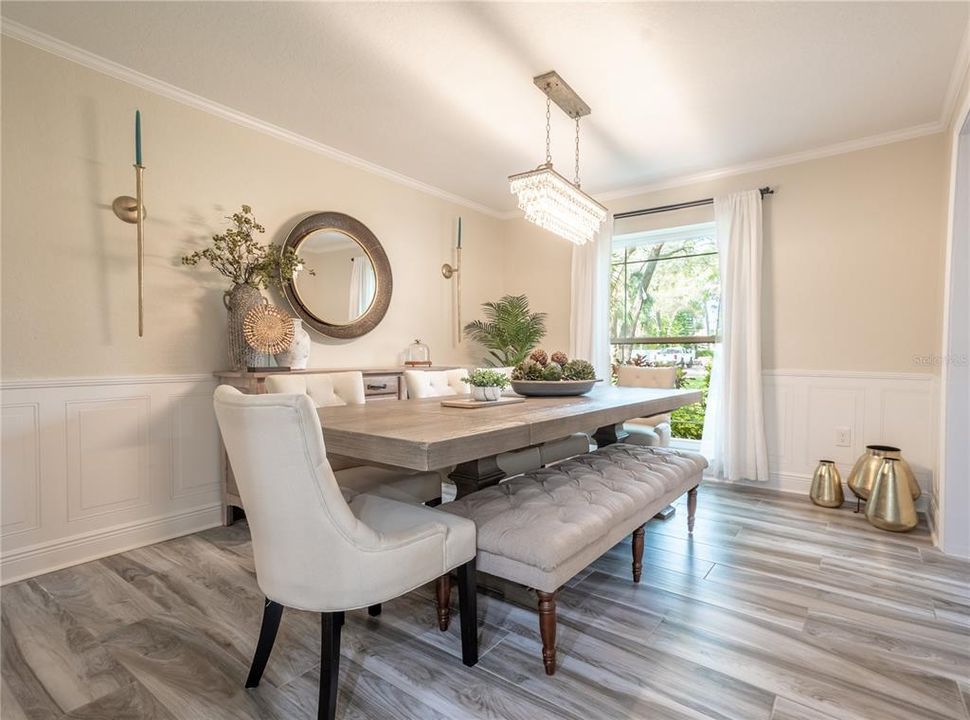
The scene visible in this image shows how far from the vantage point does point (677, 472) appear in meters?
2.29

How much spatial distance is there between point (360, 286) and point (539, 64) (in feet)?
6.53

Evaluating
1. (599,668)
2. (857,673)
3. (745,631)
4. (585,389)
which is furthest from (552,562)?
(585,389)

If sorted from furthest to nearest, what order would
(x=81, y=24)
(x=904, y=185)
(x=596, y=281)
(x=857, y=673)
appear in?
(x=596, y=281), (x=904, y=185), (x=81, y=24), (x=857, y=673)

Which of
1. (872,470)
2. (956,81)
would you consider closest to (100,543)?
(872,470)

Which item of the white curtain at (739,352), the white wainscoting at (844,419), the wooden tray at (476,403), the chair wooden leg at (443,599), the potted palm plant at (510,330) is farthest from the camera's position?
the potted palm plant at (510,330)

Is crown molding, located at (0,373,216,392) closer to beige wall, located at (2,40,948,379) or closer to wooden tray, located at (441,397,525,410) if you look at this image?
beige wall, located at (2,40,948,379)

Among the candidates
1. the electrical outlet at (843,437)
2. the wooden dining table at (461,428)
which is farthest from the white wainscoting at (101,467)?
A: the electrical outlet at (843,437)

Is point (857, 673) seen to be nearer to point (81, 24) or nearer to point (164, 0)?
point (164, 0)

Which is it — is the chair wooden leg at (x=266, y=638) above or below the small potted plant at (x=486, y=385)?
below

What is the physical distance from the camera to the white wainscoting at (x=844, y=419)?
3.17m

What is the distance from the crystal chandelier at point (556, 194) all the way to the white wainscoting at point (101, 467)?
2184 millimetres

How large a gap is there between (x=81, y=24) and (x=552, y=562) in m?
3.02

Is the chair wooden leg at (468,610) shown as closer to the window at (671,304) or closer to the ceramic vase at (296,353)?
the ceramic vase at (296,353)

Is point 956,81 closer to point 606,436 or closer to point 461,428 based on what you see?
point 606,436
